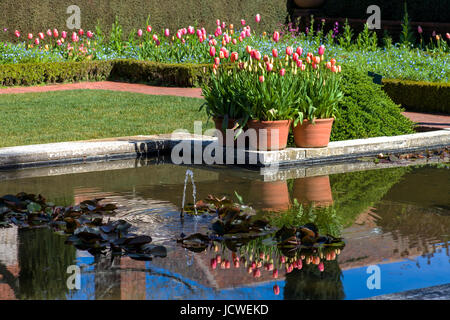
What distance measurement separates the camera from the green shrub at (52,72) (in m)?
15.0

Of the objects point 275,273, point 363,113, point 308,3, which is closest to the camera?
point 275,273

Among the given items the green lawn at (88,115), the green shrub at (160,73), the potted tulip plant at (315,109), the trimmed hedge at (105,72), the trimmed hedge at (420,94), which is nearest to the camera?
the potted tulip plant at (315,109)

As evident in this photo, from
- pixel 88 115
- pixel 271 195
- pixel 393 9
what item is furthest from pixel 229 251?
pixel 393 9

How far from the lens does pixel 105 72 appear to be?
54.2ft

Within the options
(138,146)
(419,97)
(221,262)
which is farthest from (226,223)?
(419,97)

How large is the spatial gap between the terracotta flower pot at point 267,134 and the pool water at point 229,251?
556 millimetres

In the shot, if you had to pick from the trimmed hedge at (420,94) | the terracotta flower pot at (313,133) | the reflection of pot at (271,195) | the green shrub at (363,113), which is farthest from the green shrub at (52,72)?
the reflection of pot at (271,195)

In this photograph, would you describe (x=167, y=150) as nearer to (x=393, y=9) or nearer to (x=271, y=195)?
(x=271, y=195)

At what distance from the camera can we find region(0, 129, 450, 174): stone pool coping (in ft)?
28.2

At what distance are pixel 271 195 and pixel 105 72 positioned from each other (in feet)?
32.5

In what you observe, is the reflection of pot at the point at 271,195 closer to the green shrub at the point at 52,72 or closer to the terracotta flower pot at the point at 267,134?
the terracotta flower pot at the point at 267,134

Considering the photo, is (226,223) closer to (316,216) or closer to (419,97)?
(316,216)

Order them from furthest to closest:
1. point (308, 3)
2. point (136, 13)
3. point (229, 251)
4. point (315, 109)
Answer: point (308, 3) < point (136, 13) < point (315, 109) < point (229, 251)

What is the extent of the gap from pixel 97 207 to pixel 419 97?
28.1 ft
